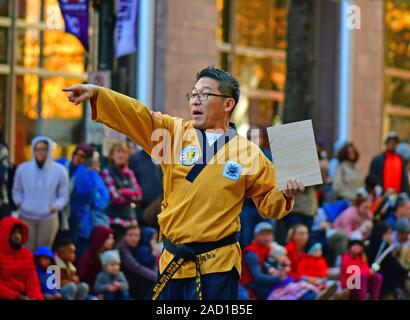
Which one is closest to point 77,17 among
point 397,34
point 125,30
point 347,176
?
point 125,30

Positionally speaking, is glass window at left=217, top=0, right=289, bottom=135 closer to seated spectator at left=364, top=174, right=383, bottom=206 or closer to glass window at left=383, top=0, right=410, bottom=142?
glass window at left=383, top=0, right=410, bottom=142

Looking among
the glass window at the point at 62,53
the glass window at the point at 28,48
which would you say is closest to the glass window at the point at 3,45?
the glass window at the point at 28,48

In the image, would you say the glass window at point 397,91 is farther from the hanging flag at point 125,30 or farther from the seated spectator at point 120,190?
the seated spectator at point 120,190

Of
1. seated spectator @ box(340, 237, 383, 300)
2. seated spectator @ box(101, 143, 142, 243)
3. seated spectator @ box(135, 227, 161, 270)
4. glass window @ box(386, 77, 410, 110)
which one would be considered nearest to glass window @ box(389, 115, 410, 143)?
glass window @ box(386, 77, 410, 110)

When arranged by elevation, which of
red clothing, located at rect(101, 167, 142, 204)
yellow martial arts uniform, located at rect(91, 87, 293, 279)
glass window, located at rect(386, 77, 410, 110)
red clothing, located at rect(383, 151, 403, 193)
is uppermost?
yellow martial arts uniform, located at rect(91, 87, 293, 279)

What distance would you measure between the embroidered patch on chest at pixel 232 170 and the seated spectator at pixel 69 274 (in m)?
4.53

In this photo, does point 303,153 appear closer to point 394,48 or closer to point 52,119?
point 52,119

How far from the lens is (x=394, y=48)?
24859mm

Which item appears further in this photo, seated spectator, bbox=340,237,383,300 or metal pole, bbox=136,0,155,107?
metal pole, bbox=136,0,155,107

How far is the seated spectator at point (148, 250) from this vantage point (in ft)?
45.4

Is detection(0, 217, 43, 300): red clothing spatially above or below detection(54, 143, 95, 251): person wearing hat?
below

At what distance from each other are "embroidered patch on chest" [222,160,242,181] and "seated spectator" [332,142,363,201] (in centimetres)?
936

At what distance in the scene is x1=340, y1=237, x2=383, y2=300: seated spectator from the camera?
14.9m

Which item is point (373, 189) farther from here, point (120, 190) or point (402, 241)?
point (120, 190)
